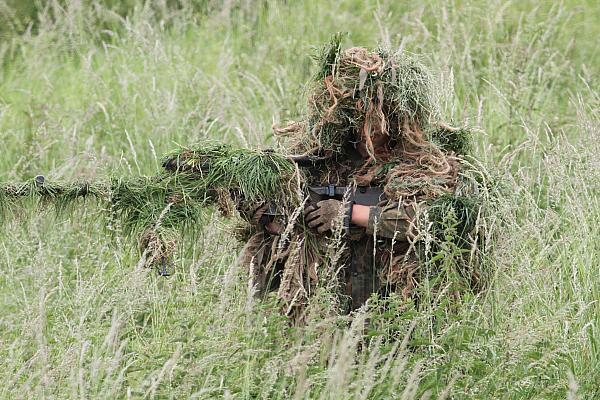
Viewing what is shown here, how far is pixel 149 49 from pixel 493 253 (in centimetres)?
390

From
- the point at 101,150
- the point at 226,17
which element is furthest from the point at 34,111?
the point at 226,17

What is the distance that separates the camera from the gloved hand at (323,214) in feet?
13.0

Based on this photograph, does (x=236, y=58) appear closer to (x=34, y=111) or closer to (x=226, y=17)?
(x=226, y=17)

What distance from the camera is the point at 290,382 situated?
3471mm

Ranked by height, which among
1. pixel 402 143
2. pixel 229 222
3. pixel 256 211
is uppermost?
pixel 402 143

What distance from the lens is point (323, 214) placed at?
3969mm

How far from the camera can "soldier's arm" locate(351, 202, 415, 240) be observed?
153 inches

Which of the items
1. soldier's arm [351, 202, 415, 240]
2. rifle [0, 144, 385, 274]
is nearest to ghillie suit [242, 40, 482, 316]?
soldier's arm [351, 202, 415, 240]

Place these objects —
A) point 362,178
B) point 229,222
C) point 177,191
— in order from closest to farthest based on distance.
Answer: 1. point 177,191
2. point 362,178
3. point 229,222

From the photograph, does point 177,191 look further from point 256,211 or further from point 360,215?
point 360,215

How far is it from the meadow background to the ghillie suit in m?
0.16

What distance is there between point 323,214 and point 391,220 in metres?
0.29

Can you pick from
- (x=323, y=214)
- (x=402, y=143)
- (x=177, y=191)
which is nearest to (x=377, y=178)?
(x=402, y=143)

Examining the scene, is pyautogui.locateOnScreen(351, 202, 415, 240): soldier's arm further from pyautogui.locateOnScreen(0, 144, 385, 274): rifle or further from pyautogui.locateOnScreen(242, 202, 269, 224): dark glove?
pyautogui.locateOnScreen(242, 202, 269, 224): dark glove
